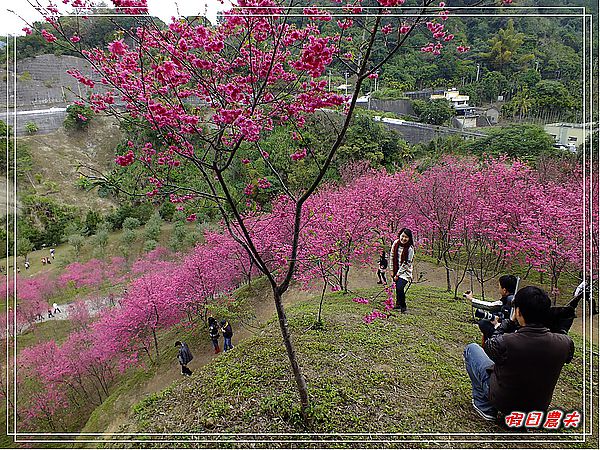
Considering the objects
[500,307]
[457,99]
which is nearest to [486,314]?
[500,307]

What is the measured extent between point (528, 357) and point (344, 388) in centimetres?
117

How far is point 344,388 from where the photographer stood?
2.16 m

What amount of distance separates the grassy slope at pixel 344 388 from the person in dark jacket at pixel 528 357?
353 mm

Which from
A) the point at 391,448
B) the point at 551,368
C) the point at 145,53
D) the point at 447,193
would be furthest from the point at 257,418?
the point at 447,193

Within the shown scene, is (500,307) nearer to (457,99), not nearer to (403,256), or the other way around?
(403,256)

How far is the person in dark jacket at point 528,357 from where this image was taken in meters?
1.33

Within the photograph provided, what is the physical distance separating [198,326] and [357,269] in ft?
10.4

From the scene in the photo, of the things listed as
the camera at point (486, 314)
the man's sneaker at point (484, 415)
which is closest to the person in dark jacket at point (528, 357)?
the man's sneaker at point (484, 415)

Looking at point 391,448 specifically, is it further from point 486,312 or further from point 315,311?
point 315,311

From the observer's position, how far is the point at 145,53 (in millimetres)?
1501

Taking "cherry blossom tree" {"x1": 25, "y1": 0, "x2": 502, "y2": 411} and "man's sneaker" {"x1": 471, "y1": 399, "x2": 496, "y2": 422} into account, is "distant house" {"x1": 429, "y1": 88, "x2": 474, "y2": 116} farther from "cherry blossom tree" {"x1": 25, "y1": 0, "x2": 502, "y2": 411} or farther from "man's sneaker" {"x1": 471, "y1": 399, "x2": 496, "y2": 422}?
"man's sneaker" {"x1": 471, "y1": 399, "x2": 496, "y2": 422}

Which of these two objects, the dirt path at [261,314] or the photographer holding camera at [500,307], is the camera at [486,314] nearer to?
the photographer holding camera at [500,307]

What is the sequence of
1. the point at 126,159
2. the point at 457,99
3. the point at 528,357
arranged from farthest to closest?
the point at 457,99
the point at 126,159
the point at 528,357

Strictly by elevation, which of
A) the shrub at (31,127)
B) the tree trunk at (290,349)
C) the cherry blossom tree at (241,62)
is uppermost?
the shrub at (31,127)
